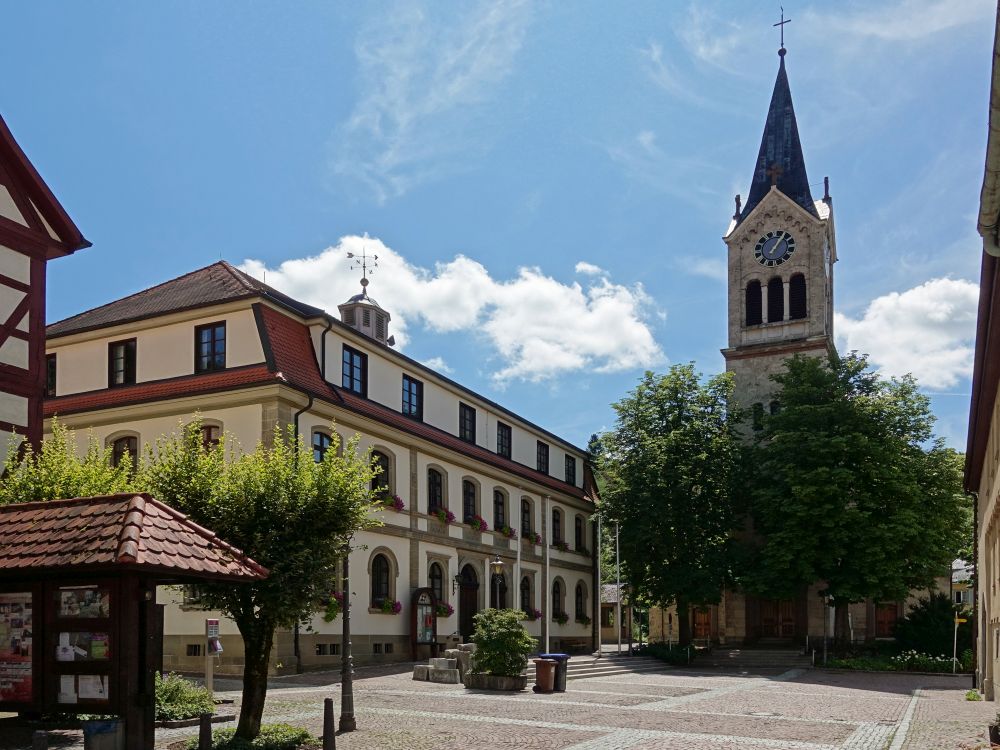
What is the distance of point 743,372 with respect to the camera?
48594 millimetres

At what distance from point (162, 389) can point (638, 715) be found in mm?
15618

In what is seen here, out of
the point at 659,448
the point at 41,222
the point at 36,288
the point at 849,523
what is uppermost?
the point at 41,222

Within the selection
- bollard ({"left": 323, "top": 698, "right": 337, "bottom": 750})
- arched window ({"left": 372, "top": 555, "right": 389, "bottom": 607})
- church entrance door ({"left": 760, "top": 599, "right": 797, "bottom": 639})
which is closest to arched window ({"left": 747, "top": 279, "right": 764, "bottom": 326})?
church entrance door ({"left": 760, "top": 599, "right": 797, "bottom": 639})

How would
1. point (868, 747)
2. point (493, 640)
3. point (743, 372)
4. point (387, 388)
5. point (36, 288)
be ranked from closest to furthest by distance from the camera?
1. point (868, 747)
2. point (36, 288)
3. point (493, 640)
4. point (387, 388)
5. point (743, 372)

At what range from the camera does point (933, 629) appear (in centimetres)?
3759

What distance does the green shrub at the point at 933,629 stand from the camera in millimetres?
37250

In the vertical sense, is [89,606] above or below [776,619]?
above

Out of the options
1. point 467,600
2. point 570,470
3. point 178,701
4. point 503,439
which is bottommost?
point 467,600

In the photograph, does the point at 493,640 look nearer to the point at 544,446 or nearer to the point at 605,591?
the point at 544,446

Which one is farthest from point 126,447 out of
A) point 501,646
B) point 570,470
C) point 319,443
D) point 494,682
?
point 570,470

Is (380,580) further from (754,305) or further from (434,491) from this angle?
(754,305)

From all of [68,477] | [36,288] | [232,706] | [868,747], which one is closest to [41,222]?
[36,288]

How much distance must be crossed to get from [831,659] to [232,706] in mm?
26237

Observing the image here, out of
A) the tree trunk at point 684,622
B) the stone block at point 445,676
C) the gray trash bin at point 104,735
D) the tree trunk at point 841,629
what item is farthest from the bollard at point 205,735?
the tree trunk at point 684,622
